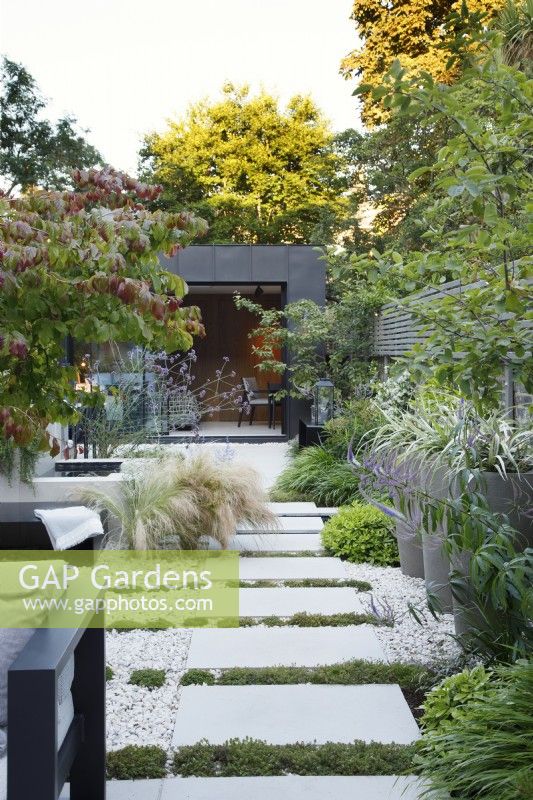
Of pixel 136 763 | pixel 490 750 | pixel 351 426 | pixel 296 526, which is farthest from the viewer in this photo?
pixel 351 426

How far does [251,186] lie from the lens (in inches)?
888

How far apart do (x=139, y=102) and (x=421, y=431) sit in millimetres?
20574

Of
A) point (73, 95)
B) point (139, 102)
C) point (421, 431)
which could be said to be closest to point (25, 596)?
point (421, 431)

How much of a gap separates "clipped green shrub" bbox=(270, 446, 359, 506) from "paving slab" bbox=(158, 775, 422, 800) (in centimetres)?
432

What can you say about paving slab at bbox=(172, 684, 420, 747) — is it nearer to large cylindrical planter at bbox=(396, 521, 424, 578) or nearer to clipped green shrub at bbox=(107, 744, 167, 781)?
clipped green shrub at bbox=(107, 744, 167, 781)

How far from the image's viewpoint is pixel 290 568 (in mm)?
5363

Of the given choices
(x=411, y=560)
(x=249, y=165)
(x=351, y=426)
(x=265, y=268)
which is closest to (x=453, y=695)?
(x=411, y=560)

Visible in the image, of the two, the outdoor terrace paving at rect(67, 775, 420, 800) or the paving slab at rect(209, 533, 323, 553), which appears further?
the paving slab at rect(209, 533, 323, 553)

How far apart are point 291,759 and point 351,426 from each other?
5.38 meters

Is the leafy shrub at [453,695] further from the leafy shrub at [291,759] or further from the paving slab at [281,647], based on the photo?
the paving slab at [281,647]

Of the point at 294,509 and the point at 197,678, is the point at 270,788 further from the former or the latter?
the point at 294,509

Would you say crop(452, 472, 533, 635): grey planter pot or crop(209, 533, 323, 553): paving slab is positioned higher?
crop(452, 472, 533, 635): grey planter pot

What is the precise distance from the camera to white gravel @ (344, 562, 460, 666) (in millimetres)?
3729

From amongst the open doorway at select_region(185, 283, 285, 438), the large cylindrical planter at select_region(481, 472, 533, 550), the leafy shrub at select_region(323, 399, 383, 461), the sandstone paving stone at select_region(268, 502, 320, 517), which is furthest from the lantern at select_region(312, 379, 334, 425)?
the open doorway at select_region(185, 283, 285, 438)
